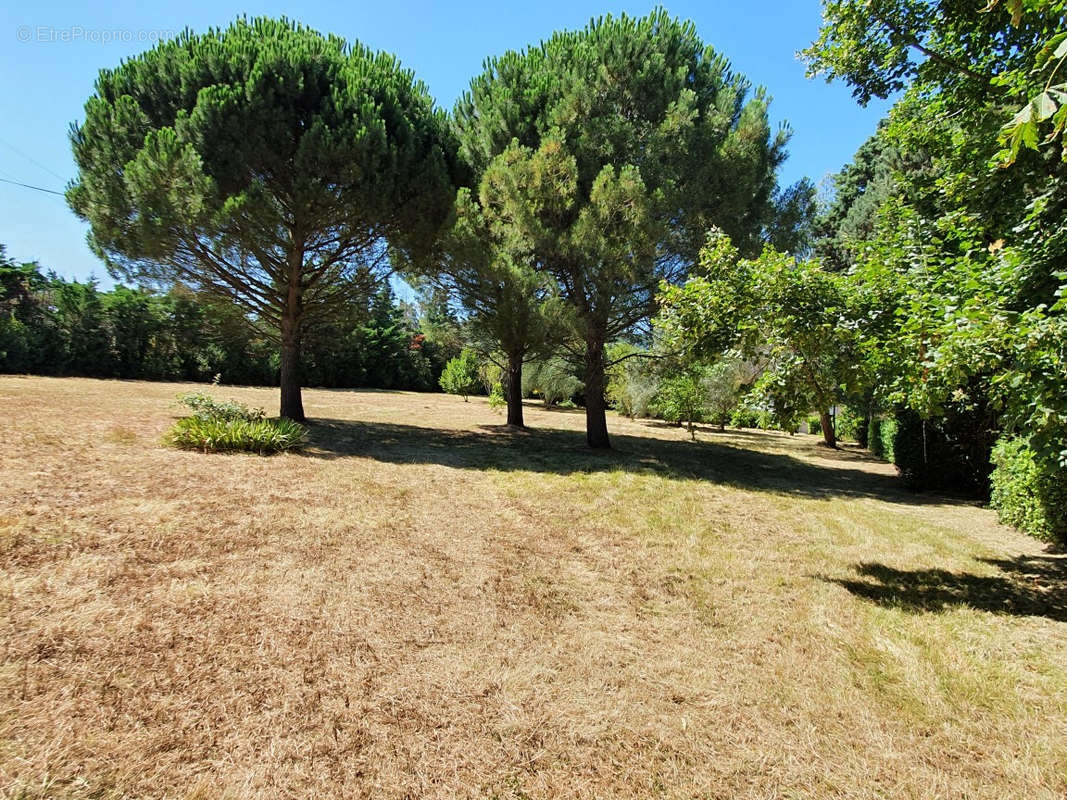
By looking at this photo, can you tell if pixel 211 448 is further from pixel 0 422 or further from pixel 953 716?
pixel 953 716

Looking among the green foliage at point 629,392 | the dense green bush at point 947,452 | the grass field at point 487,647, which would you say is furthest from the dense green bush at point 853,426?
the grass field at point 487,647

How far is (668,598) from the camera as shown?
3984 millimetres

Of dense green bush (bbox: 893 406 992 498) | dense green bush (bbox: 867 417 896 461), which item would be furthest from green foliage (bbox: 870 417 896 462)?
dense green bush (bbox: 893 406 992 498)

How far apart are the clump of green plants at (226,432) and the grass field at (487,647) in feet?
3.33

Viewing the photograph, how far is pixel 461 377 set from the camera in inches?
1272

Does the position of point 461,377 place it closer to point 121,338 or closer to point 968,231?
point 121,338

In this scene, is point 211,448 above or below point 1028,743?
above

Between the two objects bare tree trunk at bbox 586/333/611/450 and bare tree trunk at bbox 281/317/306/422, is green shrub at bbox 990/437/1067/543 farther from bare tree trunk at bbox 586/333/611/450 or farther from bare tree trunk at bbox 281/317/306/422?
bare tree trunk at bbox 281/317/306/422

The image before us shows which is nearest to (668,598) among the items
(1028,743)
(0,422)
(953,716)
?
(953,716)

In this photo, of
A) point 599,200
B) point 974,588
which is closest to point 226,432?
point 599,200

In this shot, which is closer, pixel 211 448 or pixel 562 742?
pixel 562 742

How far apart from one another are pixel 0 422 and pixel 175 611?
7601mm

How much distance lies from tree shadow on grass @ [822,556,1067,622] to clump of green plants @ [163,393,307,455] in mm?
7972

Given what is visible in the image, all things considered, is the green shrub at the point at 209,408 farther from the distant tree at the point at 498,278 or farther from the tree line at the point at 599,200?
the distant tree at the point at 498,278
